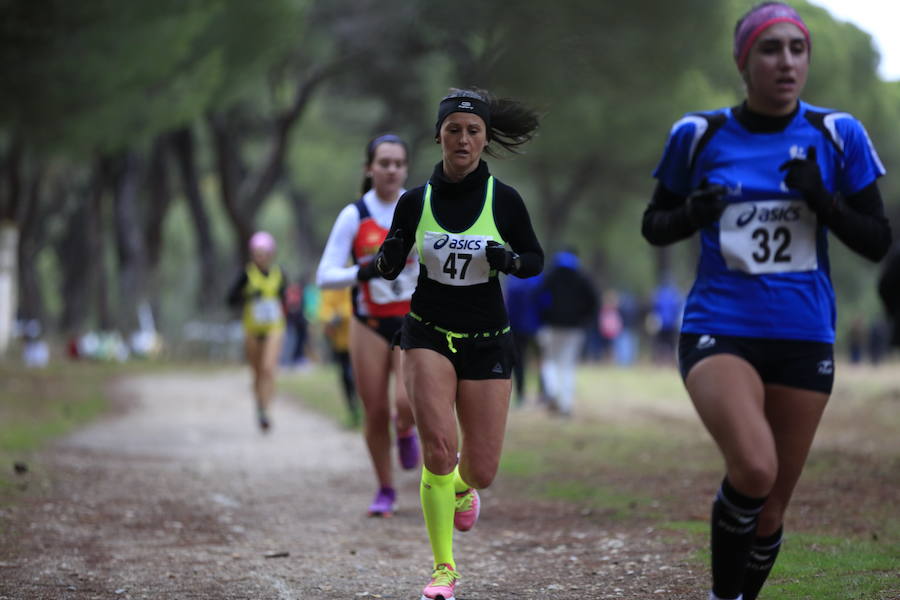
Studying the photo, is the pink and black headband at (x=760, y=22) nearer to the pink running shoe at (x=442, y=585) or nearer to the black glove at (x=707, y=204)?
the black glove at (x=707, y=204)

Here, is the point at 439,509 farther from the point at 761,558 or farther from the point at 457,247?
the point at 761,558

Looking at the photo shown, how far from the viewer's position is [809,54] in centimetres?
486

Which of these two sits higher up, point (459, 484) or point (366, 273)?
point (366, 273)

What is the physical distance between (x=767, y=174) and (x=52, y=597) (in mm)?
3703

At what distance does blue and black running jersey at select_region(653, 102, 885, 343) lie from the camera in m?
4.75

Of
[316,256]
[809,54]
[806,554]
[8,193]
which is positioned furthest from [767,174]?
[316,256]

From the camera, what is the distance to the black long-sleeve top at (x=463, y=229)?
595 centimetres

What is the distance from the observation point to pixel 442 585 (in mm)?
5742

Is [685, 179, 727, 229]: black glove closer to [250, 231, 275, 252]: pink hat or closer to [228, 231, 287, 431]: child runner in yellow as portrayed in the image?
[228, 231, 287, 431]: child runner in yellow

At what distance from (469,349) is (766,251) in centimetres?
165

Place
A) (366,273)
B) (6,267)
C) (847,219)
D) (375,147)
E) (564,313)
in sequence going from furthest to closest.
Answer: (6,267) → (564,313) → (375,147) → (366,273) → (847,219)

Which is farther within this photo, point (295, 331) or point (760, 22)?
point (295, 331)

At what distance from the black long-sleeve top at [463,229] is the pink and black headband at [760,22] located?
4.57 feet

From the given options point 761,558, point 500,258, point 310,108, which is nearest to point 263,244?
point 500,258
